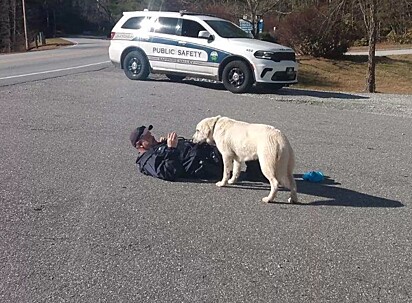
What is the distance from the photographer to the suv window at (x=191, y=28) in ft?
51.0

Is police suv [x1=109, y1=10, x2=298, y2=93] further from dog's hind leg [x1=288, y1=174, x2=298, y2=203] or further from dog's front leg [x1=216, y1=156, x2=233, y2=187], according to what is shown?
dog's hind leg [x1=288, y1=174, x2=298, y2=203]

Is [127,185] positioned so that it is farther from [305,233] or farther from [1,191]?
[305,233]

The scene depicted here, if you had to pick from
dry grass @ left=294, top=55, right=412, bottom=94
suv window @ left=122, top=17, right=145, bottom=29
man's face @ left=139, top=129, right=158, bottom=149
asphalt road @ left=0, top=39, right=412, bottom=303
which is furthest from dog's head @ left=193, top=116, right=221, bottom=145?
dry grass @ left=294, top=55, right=412, bottom=94

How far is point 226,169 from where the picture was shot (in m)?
6.22

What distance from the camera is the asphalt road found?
3.96 metres

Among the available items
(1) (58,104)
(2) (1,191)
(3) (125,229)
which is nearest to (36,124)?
(1) (58,104)

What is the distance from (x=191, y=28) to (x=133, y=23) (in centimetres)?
184

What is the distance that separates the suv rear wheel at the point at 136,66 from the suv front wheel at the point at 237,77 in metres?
2.50

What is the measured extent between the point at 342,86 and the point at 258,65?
12085 millimetres

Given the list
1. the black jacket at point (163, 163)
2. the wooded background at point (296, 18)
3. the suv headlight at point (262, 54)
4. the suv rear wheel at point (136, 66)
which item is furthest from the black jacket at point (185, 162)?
the wooded background at point (296, 18)

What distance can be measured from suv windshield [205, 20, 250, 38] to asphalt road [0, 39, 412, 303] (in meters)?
6.10

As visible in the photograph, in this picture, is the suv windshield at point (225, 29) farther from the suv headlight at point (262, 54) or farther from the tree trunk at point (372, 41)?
the tree trunk at point (372, 41)

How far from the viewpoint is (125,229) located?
4.96 m

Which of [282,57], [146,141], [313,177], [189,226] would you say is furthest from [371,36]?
[189,226]
